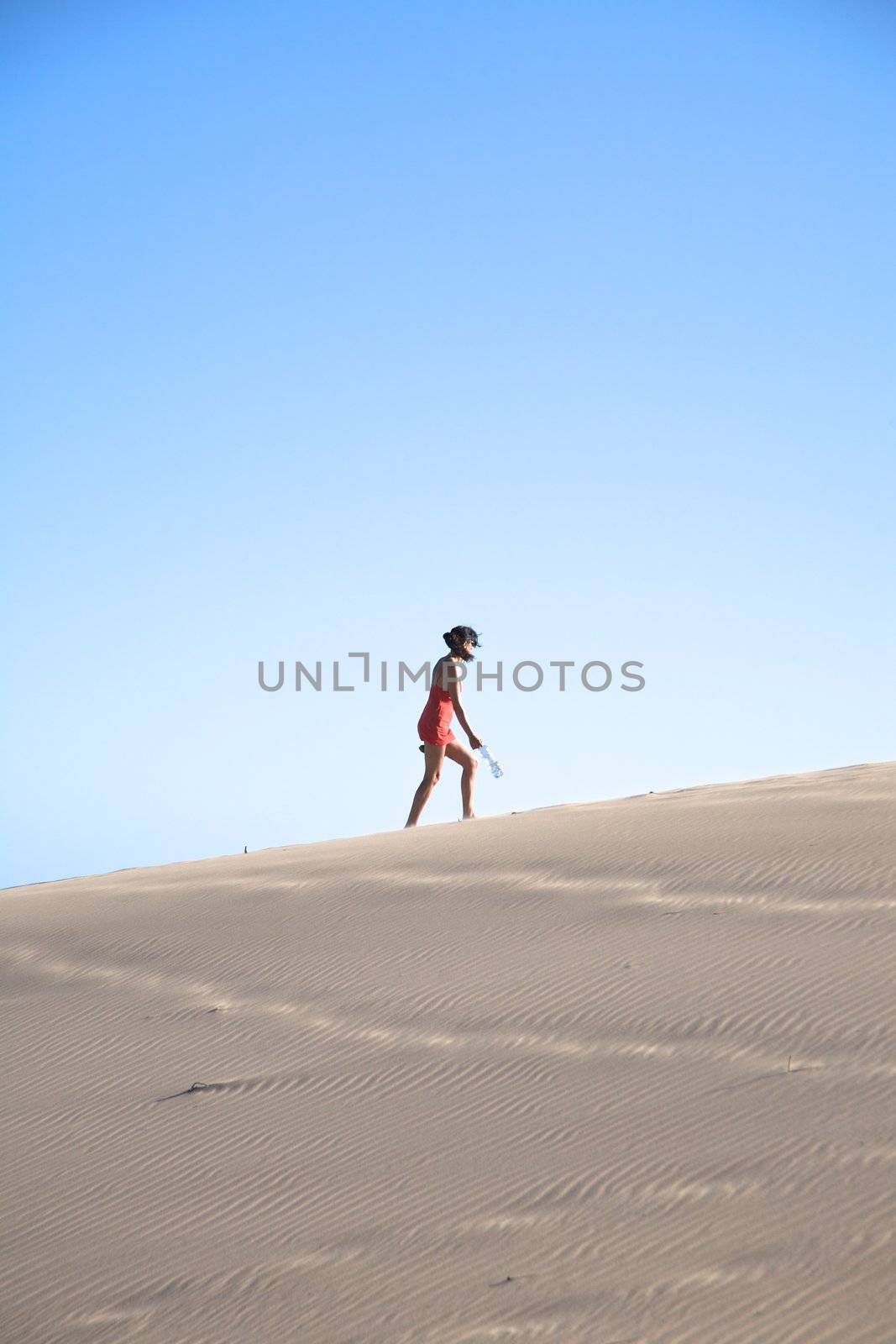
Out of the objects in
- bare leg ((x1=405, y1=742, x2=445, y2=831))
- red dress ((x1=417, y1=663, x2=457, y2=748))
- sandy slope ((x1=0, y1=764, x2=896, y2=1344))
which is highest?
red dress ((x1=417, y1=663, x2=457, y2=748))

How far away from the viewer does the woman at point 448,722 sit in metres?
9.88

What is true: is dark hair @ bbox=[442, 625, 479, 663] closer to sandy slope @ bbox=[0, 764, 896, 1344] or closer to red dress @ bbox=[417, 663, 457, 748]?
red dress @ bbox=[417, 663, 457, 748]

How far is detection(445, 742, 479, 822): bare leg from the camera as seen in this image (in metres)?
9.85

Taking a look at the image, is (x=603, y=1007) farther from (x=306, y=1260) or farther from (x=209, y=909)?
(x=209, y=909)

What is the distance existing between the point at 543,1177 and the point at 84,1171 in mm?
1290

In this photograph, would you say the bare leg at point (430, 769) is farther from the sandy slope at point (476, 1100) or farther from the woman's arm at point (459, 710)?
the sandy slope at point (476, 1100)

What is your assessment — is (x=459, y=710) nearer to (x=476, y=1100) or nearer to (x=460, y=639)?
(x=460, y=639)

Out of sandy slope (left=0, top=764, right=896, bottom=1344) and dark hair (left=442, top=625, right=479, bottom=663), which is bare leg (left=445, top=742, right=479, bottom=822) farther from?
sandy slope (left=0, top=764, right=896, bottom=1344)

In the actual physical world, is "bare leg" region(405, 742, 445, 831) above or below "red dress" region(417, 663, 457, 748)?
below

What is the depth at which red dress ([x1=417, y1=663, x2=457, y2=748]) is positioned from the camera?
9883mm

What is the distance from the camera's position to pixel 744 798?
6219 millimetres

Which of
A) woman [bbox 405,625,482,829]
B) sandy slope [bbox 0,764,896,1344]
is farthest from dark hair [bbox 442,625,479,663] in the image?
sandy slope [bbox 0,764,896,1344]

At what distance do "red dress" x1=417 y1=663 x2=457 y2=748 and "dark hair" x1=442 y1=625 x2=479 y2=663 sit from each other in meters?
0.18

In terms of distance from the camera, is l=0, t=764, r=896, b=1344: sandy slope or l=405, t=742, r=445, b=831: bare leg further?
l=405, t=742, r=445, b=831: bare leg
